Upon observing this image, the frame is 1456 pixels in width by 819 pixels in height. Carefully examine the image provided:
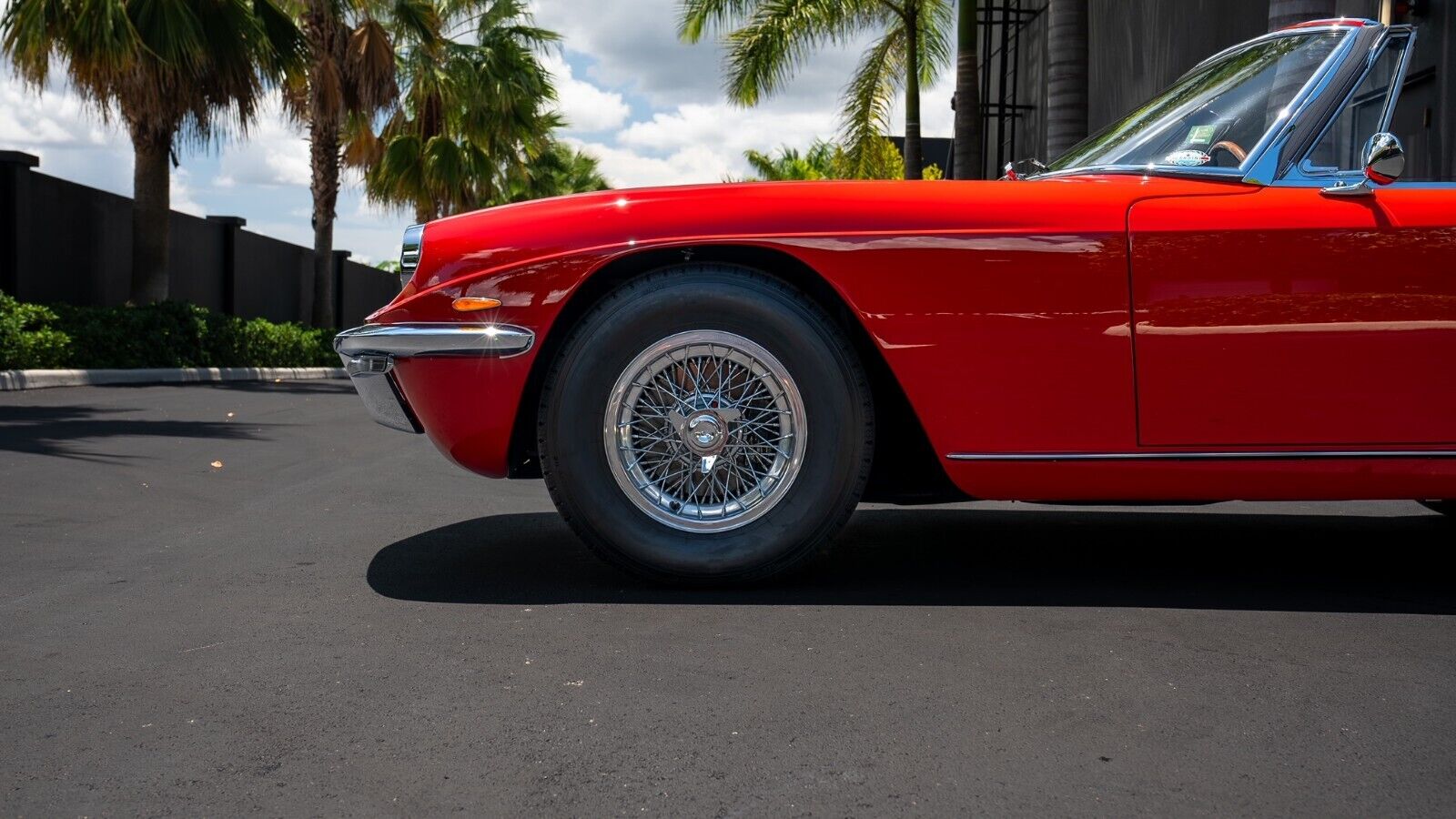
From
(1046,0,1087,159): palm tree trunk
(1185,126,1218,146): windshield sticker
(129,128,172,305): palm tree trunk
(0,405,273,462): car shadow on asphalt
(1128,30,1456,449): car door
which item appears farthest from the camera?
(129,128,172,305): palm tree trunk

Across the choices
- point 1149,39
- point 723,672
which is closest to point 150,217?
point 1149,39

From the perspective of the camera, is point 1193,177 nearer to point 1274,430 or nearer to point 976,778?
point 1274,430

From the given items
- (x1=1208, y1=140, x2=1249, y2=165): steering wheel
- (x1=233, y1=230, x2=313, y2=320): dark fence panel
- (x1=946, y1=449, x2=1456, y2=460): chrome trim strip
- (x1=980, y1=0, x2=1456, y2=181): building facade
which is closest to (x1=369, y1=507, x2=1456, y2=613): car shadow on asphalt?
(x1=946, y1=449, x2=1456, y2=460): chrome trim strip

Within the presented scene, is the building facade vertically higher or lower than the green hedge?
higher

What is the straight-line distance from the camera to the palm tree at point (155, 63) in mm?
14523

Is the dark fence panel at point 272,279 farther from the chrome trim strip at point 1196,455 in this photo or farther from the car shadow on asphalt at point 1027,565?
the chrome trim strip at point 1196,455

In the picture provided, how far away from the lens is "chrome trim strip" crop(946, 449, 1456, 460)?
10.9ft

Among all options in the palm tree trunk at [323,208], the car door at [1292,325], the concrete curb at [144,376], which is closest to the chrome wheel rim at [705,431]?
the car door at [1292,325]

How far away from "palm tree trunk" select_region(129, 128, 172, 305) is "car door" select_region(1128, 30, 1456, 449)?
51.4ft

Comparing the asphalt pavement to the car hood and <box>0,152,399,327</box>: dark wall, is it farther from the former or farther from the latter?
<box>0,152,399,327</box>: dark wall

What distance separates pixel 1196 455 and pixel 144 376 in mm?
14202

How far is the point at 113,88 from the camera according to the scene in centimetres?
1551

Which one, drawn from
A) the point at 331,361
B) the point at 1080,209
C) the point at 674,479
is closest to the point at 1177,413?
the point at 1080,209

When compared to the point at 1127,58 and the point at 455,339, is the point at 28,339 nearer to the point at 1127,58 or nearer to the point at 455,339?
the point at 455,339
